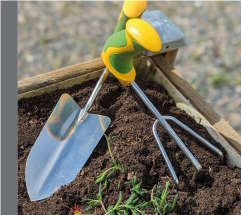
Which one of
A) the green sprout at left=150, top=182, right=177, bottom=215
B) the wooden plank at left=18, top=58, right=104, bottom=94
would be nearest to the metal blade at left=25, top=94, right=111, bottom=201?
the wooden plank at left=18, top=58, right=104, bottom=94

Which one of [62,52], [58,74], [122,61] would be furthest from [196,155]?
[62,52]

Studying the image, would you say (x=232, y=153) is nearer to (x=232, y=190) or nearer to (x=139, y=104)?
(x=232, y=190)

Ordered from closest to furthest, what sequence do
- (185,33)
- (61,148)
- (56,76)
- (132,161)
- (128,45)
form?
(128,45), (132,161), (61,148), (56,76), (185,33)

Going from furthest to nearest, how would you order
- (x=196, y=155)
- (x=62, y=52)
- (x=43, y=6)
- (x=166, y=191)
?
1. (x=43, y=6)
2. (x=62, y=52)
3. (x=196, y=155)
4. (x=166, y=191)

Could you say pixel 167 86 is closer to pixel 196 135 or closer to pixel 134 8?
pixel 196 135

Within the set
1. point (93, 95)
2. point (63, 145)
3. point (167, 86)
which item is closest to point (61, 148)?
point (63, 145)

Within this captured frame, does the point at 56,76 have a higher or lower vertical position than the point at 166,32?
lower
